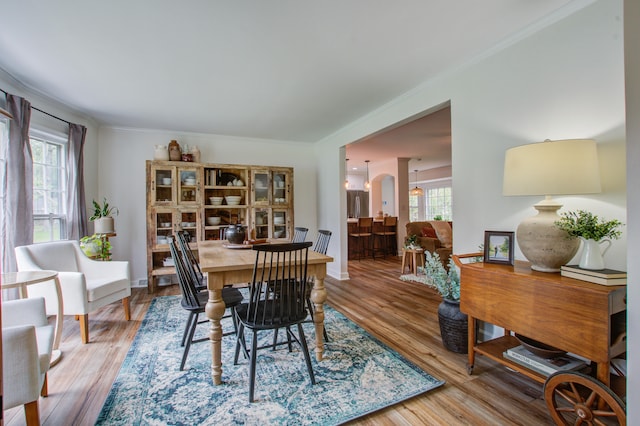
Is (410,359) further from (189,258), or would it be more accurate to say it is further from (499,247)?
(189,258)

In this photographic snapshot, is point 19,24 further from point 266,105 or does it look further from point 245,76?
point 266,105

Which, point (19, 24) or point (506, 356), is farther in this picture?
point (19, 24)

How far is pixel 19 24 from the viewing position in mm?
2066

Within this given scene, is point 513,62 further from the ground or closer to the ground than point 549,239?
further from the ground

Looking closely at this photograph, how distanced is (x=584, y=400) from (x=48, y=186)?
202 inches

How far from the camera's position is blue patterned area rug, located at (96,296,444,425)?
5.58ft

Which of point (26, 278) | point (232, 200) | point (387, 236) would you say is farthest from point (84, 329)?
point (387, 236)

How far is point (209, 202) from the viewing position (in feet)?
15.9

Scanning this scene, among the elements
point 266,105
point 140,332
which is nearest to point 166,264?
point 140,332

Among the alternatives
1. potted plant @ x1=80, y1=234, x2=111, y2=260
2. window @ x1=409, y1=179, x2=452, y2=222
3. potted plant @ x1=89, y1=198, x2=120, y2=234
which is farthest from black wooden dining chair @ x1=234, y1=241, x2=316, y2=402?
window @ x1=409, y1=179, x2=452, y2=222

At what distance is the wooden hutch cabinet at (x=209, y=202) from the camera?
434cm

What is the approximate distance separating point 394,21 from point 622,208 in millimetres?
1836

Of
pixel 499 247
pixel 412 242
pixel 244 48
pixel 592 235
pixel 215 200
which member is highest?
pixel 244 48

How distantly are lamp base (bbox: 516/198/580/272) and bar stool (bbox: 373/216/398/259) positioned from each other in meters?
5.27
